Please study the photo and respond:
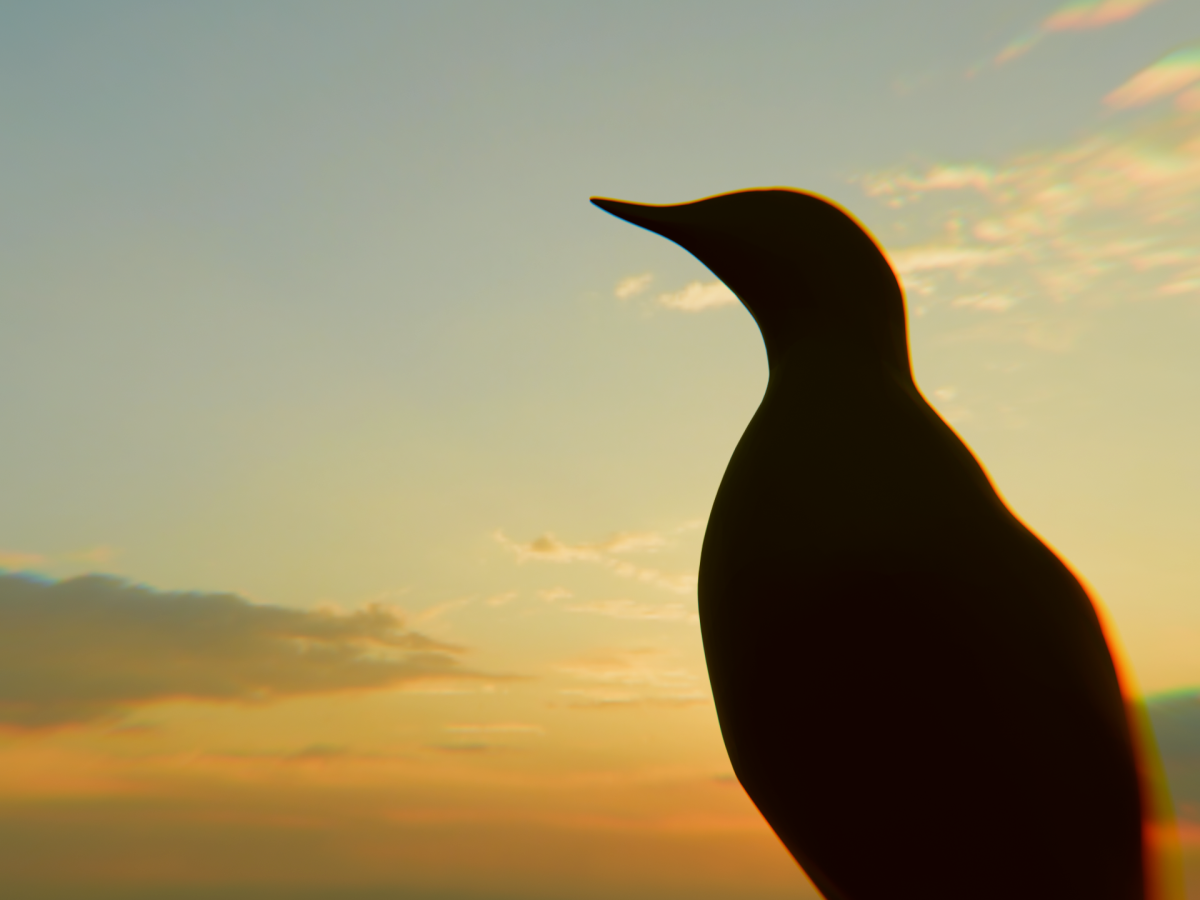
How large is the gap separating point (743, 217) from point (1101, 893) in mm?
2595

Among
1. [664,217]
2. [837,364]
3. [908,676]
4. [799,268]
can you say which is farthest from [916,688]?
[664,217]

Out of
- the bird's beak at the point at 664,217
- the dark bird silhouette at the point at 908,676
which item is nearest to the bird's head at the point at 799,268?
the bird's beak at the point at 664,217

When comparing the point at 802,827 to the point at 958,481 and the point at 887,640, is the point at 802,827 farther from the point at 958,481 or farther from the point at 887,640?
the point at 958,481

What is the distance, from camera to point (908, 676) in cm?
287

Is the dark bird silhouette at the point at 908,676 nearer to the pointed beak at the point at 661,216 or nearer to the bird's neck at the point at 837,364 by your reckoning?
the bird's neck at the point at 837,364

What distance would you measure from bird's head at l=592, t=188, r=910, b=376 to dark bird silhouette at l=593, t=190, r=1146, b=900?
392mm

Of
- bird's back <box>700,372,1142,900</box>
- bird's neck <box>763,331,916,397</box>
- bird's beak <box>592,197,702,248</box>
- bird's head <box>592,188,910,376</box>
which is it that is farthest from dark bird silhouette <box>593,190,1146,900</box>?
bird's beak <box>592,197,702,248</box>

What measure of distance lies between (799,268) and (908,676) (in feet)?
5.18

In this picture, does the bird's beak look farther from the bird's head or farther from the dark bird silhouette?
the dark bird silhouette

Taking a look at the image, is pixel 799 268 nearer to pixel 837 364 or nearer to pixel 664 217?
pixel 837 364

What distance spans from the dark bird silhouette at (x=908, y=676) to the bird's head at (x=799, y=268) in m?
0.39

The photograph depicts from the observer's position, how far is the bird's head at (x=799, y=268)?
11.7ft

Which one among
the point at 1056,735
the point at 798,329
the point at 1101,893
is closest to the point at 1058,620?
the point at 1056,735

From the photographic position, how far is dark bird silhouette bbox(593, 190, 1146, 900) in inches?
111
